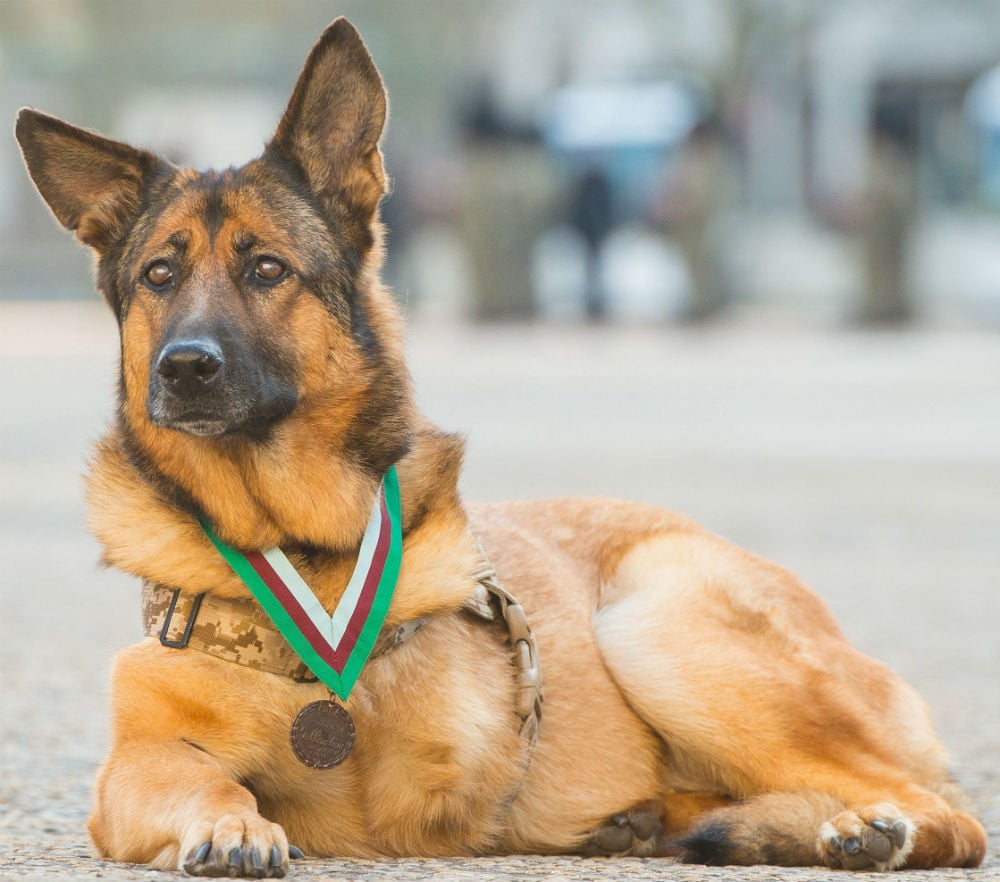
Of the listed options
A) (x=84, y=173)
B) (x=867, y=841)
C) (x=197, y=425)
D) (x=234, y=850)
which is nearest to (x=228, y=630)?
(x=197, y=425)

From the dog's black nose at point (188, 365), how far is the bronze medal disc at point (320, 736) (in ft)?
2.53

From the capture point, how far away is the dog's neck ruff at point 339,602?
4027 millimetres

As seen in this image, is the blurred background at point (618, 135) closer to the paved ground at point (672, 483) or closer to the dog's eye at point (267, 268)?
the paved ground at point (672, 483)

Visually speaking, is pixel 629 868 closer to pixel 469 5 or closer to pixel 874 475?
pixel 874 475

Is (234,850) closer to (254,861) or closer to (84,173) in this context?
(254,861)

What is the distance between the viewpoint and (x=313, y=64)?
4457mm

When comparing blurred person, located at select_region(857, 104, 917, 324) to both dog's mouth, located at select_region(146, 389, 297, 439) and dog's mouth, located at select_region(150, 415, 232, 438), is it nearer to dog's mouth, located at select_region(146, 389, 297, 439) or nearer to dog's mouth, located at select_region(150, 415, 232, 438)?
dog's mouth, located at select_region(146, 389, 297, 439)

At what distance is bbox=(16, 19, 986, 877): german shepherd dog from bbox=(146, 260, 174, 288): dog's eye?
2 centimetres

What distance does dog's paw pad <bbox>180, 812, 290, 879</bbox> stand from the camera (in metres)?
3.64

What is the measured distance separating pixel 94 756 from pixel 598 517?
5.78ft

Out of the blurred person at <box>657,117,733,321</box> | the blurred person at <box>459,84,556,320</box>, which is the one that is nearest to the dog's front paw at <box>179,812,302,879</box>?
the blurred person at <box>459,84,556,320</box>

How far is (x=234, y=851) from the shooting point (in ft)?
11.9

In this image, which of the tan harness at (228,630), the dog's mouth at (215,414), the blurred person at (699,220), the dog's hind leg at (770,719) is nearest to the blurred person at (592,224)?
the blurred person at (699,220)

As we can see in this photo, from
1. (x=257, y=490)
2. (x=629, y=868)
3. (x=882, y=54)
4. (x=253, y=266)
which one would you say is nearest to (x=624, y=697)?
(x=629, y=868)
